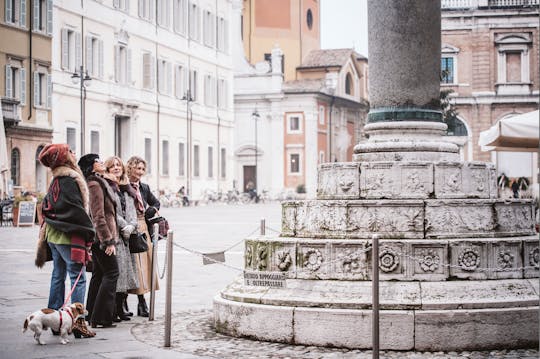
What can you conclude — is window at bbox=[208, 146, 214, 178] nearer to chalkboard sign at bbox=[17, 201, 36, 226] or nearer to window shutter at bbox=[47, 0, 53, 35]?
window shutter at bbox=[47, 0, 53, 35]

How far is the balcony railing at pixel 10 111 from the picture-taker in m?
38.8

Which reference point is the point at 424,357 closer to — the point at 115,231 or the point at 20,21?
the point at 115,231

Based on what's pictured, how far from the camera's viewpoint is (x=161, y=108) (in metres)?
53.6

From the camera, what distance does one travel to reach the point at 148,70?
171 feet

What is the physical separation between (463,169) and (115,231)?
135 inches

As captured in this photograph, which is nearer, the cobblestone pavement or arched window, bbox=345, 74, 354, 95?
the cobblestone pavement

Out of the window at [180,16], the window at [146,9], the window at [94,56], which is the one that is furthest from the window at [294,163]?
the window at [94,56]

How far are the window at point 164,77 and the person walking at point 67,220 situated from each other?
44.6m

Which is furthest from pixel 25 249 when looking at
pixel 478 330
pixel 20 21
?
pixel 20 21

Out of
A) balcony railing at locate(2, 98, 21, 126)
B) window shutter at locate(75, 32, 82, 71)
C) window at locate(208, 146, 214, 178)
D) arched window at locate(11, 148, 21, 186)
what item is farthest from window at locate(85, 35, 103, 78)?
window at locate(208, 146, 214, 178)

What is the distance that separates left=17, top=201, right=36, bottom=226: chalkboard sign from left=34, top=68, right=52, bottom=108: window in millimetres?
12257

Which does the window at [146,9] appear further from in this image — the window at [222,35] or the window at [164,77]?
the window at [222,35]

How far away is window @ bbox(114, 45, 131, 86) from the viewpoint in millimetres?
48750

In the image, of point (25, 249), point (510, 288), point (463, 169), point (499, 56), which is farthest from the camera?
point (499, 56)
